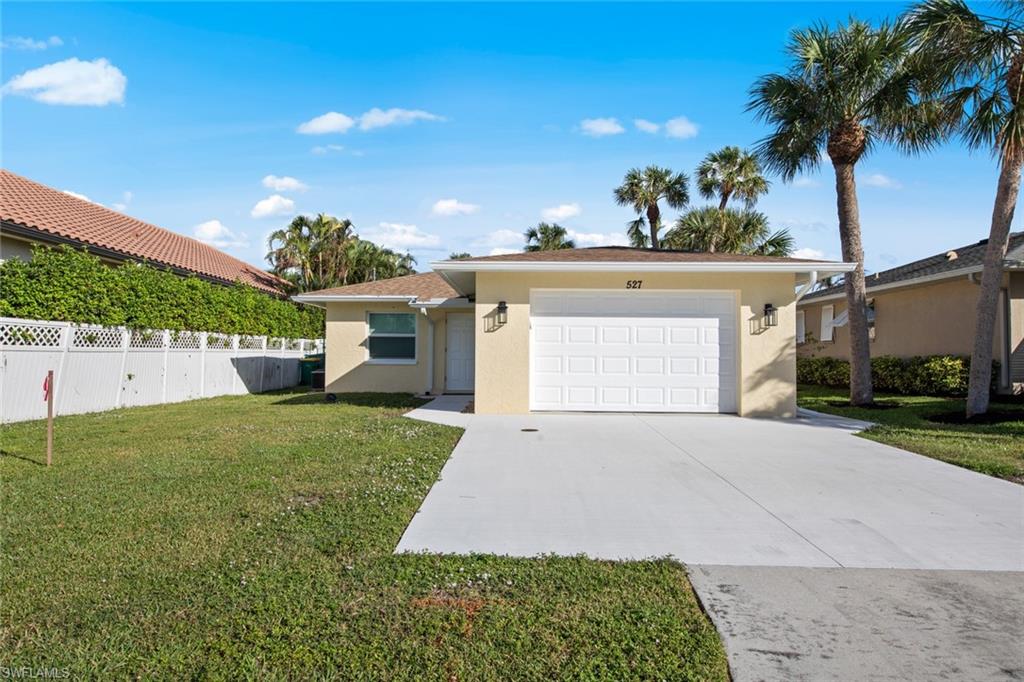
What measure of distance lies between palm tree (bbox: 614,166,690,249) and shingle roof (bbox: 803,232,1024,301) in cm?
884

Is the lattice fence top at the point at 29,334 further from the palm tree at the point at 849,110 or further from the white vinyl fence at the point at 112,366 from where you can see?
the palm tree at the point at 849,110

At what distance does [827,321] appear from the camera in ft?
72.4

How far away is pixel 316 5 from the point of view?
11.2 m

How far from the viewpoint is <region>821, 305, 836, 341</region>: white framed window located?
21.8 m

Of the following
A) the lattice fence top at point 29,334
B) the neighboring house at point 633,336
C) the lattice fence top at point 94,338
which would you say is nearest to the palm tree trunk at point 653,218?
the neighboring house at point 633,336

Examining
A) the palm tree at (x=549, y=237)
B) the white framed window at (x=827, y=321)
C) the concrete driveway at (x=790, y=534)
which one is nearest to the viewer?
the concrete driveway at (x=790, y=534)

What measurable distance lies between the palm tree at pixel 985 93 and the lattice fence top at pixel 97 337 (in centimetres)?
1626

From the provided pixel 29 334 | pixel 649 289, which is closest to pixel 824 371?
pixel 649 289

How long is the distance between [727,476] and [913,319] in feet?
48.6

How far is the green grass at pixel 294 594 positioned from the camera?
278cm

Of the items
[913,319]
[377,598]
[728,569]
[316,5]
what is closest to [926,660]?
[728,569]

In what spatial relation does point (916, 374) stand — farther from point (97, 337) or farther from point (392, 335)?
point (97, 337)

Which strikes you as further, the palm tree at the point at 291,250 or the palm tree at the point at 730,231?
the palm tree at the point at 291,250

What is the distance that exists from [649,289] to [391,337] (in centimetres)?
791
